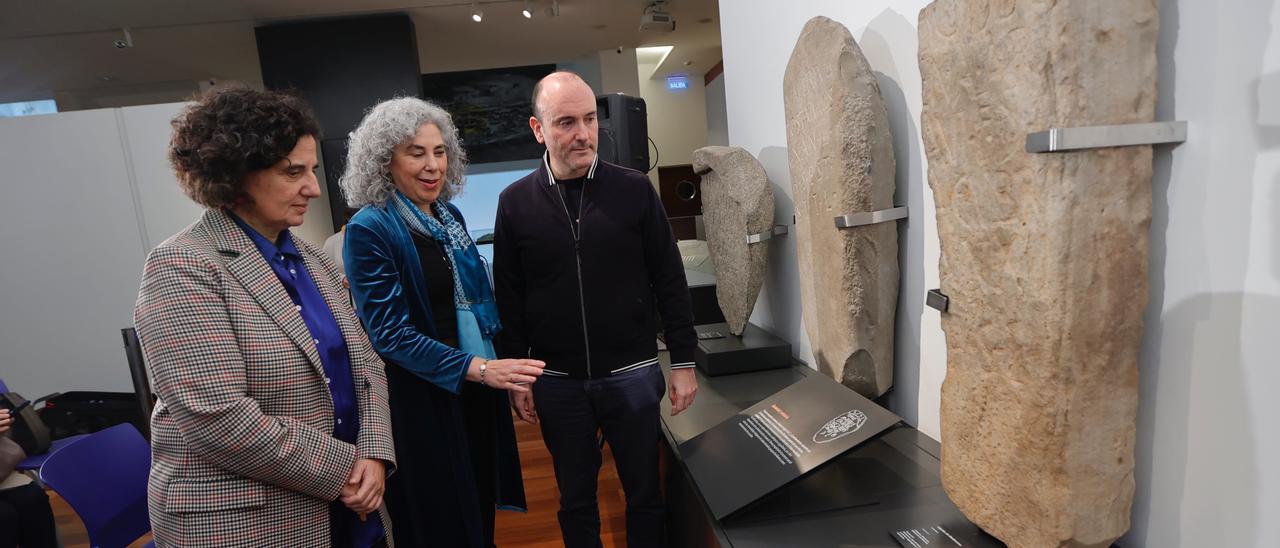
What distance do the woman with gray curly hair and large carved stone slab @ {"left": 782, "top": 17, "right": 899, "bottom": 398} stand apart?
3.37ft

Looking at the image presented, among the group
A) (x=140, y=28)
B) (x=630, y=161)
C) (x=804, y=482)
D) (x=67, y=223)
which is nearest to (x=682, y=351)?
(x=804, y=482)

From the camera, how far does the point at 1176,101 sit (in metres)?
1.06

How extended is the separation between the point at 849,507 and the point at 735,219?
4.66 ft

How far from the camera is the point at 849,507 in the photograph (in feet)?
5.07

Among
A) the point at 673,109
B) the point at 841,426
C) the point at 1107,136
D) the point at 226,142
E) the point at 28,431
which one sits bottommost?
the point at 28,431

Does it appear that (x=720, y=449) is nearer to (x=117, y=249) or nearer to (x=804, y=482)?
(x=804, y=482)

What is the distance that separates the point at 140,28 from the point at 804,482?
20.4ft

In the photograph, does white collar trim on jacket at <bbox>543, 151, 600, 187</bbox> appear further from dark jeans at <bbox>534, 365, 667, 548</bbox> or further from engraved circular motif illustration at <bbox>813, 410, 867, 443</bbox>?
engraved circular motif illustration at <bbox>813, 410, 867, 443</bbox>

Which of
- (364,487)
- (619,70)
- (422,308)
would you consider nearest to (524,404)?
(422,308)

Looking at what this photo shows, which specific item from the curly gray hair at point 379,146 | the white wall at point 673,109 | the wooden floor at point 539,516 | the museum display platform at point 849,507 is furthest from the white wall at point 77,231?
the white wall at point 673,109

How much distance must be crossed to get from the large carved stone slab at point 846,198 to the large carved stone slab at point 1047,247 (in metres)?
0.57

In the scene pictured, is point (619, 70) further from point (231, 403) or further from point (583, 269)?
point (231, 403)

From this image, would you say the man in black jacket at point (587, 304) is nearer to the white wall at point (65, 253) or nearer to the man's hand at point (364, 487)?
the man's hand at point (364, 487)

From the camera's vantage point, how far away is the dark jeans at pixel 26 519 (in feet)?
6.31
